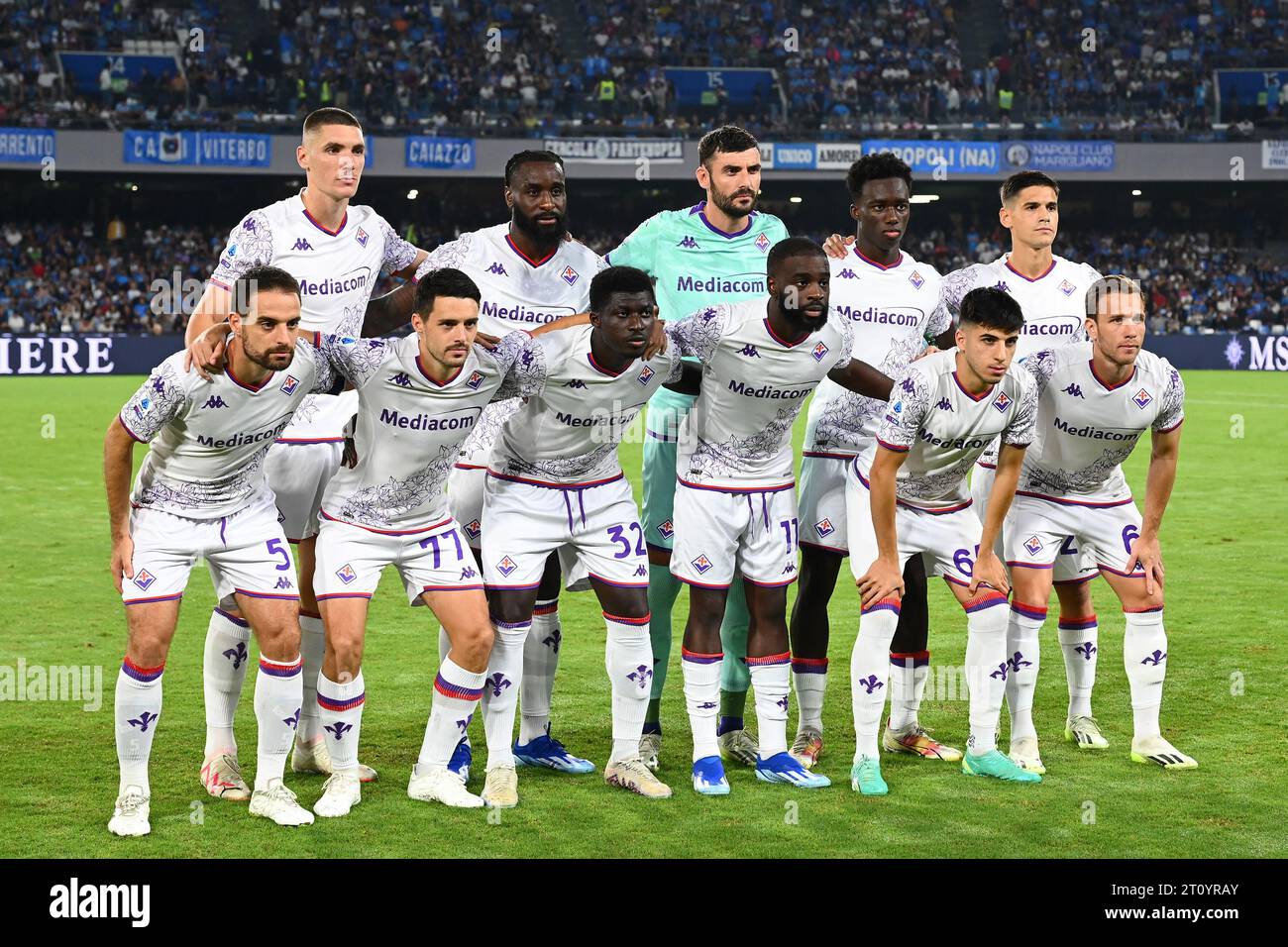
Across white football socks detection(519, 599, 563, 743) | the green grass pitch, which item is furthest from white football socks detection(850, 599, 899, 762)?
white football socks detection(519, 599, 563, 743)

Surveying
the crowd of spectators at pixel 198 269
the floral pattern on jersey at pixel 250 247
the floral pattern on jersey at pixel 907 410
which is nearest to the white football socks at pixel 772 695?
the floral pattern on jersey at pixel 907 410

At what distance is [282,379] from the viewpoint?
5.44 metres

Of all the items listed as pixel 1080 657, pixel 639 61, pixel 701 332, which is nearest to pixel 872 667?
pixel 1080 657

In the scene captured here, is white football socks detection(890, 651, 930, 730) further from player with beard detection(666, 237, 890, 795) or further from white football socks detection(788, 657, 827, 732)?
player with beard detection(666, 237, 890, 795)

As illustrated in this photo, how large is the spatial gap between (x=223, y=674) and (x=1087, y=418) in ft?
12.4

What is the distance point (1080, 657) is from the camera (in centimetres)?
666

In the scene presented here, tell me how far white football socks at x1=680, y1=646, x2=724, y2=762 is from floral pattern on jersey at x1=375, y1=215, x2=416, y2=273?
220 cm

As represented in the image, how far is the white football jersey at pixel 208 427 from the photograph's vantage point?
5285 mm

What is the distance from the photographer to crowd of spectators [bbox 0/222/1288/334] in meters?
34.8

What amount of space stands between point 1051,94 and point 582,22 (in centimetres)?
1338

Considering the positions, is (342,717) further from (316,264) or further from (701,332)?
(701,332)
